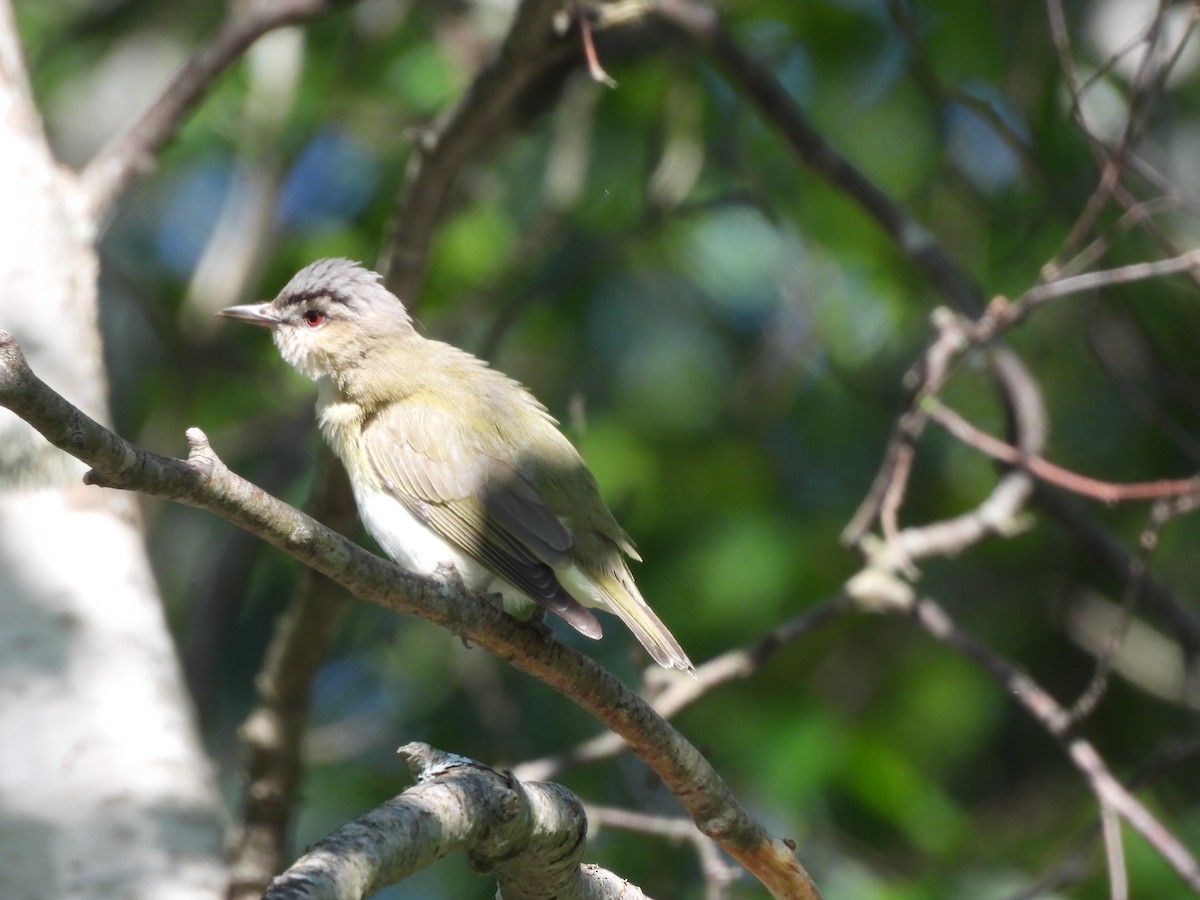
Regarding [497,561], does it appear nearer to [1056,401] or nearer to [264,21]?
[264,21]

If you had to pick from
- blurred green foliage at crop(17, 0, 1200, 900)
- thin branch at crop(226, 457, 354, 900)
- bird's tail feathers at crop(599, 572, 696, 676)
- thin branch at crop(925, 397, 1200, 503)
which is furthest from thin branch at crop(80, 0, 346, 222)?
thin branch at crop(925, 397, 1200, 503)

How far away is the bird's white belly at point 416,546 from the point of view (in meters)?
3.80

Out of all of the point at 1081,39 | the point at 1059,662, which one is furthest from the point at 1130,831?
the point at 1081,39

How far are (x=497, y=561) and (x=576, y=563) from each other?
27 cm

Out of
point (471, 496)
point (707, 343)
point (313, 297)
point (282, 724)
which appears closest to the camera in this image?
point (471, 496)

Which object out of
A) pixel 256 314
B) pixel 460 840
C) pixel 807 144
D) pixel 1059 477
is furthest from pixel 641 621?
pixel 807 144

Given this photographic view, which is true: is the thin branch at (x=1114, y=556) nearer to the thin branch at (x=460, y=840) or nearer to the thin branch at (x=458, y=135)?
the thin branch at (x=458, y=135)

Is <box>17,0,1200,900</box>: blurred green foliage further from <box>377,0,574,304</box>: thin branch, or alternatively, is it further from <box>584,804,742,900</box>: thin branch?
<box>584,804,742,900</box>: thin branch

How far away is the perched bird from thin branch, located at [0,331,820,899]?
20.6 inches

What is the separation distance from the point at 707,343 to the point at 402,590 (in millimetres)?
5086

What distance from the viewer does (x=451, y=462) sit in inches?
155

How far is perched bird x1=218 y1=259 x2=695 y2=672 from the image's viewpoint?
12.1 ft

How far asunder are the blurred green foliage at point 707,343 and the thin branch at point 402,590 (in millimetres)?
2786

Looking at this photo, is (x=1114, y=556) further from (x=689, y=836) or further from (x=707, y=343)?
(x=707, y=343)
